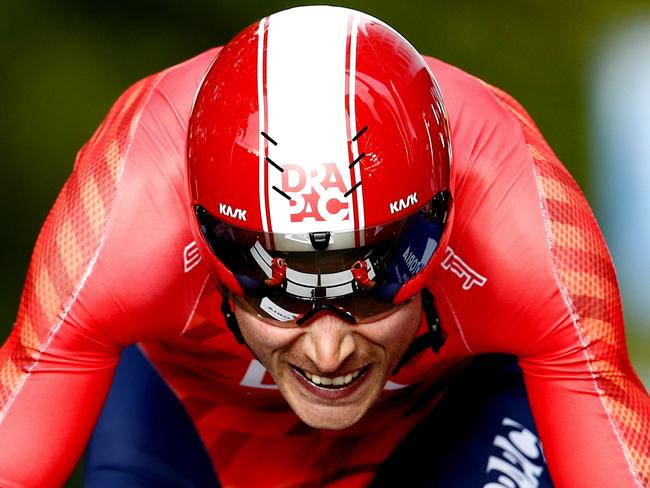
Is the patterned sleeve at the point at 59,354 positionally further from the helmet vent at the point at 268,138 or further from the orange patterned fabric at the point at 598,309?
the orange patterned fabric at the point at 598,309

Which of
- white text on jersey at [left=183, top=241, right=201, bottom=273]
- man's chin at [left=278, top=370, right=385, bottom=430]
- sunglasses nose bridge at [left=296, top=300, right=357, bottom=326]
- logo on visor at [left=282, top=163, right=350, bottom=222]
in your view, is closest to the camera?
logo on visor at [left=282, top=163, right=350, bottom=222]

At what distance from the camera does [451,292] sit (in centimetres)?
265

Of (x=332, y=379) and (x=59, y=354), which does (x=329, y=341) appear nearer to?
(x=332, y=379)

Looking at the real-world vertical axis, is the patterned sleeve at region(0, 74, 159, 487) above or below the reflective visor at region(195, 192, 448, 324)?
below

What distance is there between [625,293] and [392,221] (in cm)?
310

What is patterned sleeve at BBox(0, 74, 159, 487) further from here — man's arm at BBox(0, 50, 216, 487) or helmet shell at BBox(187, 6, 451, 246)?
helmet shell at BBox(187, 6, 451, 246)

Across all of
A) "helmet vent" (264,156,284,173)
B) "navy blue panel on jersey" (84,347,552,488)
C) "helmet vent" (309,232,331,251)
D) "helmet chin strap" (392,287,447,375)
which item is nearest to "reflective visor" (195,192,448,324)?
"helmet vent" (309,232,331,251)

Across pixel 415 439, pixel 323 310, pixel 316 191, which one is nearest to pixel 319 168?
pixel 316 191

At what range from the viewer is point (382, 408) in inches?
118

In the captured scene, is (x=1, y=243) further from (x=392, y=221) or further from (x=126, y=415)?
(x=392, y=221)

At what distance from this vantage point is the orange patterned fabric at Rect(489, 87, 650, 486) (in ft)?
8.23

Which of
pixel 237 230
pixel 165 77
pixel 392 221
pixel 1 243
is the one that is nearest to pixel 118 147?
pixel 165 77

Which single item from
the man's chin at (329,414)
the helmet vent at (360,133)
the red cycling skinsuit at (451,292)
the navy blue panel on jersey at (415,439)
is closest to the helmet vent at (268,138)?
the helmet vent at (360,133)

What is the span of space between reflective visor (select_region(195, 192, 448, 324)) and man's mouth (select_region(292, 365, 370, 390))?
120 mm
